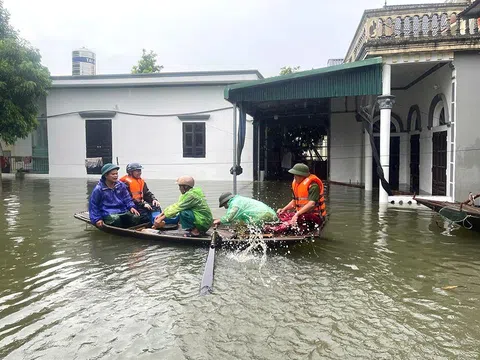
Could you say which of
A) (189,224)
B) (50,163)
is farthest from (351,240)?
(50,163)

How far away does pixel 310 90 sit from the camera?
38.1ft

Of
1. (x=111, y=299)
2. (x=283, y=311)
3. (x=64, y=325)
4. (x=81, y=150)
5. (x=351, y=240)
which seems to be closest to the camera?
(x=64, y=325)

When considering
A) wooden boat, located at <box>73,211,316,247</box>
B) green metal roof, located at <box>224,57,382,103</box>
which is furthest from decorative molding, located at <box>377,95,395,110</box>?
wooden boat, located at <box>73,211,316,247</box>

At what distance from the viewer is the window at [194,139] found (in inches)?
792

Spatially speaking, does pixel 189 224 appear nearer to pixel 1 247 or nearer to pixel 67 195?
pixel 1 247

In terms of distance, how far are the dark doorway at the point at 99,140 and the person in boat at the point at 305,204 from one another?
621 inches

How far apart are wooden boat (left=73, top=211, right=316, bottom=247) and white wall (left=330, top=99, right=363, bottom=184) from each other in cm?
1174

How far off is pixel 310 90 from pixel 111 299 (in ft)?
27.8

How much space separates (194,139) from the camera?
66.3 feet

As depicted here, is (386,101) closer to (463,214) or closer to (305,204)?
(463,214)

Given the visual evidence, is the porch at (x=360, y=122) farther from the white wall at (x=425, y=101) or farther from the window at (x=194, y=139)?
the window at (x=194, y=139)

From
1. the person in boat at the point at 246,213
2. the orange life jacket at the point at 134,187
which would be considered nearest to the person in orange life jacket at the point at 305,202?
the person in boat at the point at 246,213

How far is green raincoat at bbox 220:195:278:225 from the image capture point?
7.02m

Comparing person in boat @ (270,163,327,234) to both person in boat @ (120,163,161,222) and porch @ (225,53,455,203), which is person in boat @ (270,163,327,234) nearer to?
person in boat @ (120,163,161,222)
